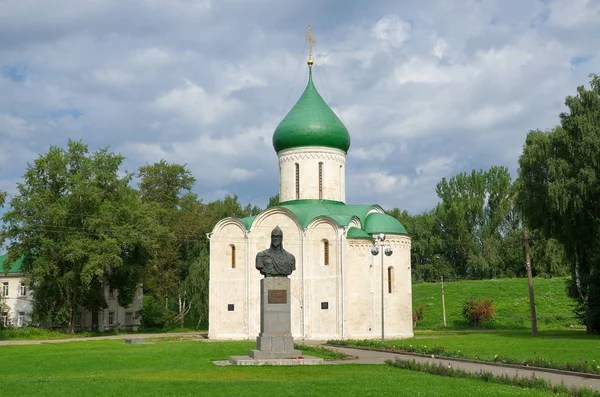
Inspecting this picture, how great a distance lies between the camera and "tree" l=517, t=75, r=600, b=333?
28.5m

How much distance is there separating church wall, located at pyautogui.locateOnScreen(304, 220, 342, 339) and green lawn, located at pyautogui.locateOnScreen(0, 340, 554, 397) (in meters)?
13.9

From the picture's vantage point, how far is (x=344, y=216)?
35.2m

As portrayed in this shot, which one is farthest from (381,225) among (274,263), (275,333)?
(275,333)

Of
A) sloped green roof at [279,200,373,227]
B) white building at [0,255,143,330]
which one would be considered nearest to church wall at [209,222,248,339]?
sloped green roof at [279,200,373,227]

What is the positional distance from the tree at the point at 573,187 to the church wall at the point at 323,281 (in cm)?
911

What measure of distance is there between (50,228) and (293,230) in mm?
14441

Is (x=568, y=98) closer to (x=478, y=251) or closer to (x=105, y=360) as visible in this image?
(x=105, y=360)

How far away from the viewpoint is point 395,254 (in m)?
34.9

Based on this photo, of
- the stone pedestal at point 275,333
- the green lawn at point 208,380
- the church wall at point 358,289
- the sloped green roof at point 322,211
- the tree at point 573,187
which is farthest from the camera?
the sloped green roof at point 322,211

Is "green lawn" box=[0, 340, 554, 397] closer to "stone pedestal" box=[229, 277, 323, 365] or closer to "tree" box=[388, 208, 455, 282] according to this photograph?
"stone pedestal" box=[229, 277, 323, 365]

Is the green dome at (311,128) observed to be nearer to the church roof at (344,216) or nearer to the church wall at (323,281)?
the church roof at (344,216)

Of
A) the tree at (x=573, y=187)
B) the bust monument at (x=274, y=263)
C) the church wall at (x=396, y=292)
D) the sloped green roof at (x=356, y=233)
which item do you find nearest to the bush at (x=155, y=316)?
the sloped green roof at (x=356, y=233)

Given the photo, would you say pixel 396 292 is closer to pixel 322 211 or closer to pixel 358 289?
pixel 358 289

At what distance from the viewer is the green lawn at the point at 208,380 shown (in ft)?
39.0
